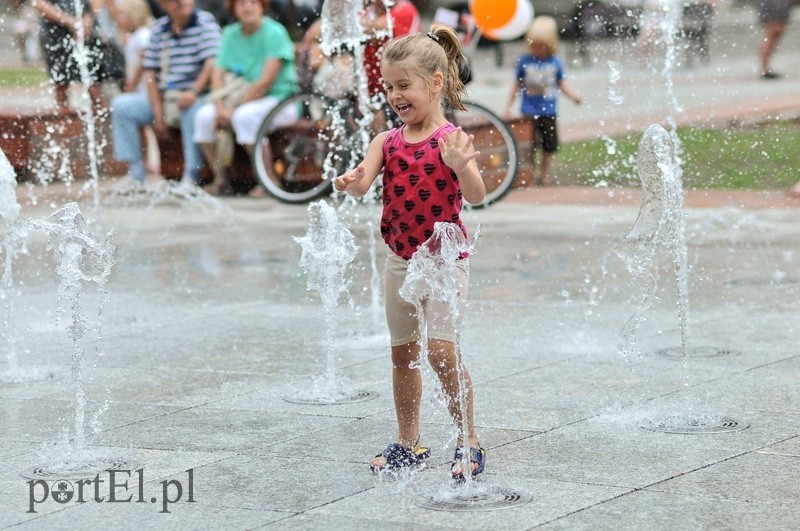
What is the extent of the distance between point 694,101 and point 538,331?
32.3ft

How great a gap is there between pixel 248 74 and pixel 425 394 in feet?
22.3

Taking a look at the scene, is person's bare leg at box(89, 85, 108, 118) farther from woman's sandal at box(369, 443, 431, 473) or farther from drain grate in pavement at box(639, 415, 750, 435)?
woman's sandal at box(369, 443, 431, 473)

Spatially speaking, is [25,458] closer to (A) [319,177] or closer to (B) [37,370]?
(B) [37,370]

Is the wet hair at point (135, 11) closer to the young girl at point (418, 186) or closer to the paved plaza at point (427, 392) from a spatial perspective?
the paved plaza at point (427, 392)

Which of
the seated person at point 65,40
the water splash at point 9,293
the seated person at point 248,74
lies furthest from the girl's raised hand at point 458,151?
the seated person at point 65,40

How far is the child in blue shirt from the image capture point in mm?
11938

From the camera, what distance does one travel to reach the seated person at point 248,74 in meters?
11.7

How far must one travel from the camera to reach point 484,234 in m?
9.52

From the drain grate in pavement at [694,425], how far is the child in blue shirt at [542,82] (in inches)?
269

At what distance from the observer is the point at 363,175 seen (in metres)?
4.45

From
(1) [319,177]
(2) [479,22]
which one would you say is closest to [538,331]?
(1) [319,177]

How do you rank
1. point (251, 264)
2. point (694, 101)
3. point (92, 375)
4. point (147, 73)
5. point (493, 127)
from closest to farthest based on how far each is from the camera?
point (92, 375) < point (251, 264) < point (493, 127) < point (147, 73) < point (694, 101)

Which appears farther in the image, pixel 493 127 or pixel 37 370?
pixel 493 127

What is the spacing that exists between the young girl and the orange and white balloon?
26.9 feet
